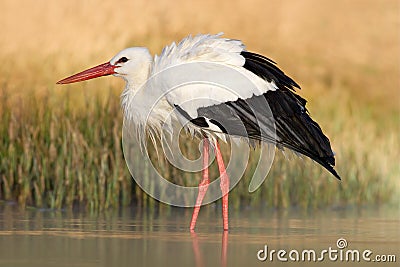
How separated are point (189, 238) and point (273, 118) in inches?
57.6

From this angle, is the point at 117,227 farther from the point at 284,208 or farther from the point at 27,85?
the point at 27,85

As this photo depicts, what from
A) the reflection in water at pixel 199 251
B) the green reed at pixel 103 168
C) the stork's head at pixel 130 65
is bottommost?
the reflection in water at pixel 199 251

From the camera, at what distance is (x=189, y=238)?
9.37 m

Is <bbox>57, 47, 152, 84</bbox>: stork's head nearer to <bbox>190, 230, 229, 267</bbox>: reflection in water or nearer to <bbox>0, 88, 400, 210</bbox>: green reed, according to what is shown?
<bbox>0, 88, 400, 210</bbox>: green reed

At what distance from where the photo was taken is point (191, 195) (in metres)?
12.0

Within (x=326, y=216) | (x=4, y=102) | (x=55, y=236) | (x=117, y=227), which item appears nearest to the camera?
(x=55, y=236)

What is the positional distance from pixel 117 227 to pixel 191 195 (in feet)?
7.00

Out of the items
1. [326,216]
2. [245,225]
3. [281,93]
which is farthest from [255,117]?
[326,216]

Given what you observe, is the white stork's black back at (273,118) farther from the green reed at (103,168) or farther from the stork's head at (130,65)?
the green reed at (103,168)

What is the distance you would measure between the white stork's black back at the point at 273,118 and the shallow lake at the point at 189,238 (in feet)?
2.53

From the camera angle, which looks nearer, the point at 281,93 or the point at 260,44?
the point at 281,93

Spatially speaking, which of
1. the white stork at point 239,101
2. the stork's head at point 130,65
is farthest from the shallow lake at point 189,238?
the stork's head at point 130,65

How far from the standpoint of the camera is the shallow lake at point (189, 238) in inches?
321

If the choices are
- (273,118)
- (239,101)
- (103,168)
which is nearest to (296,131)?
(273,118)
